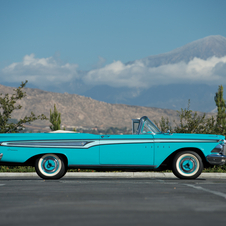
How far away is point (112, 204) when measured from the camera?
6727 mm

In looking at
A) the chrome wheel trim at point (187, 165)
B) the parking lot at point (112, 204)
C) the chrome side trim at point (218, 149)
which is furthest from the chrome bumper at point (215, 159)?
the parking lot at point (112, 204)

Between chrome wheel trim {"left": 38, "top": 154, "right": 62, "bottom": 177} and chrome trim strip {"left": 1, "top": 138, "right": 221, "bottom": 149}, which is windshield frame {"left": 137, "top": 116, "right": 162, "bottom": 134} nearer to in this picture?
chrome trim strip {"left": 1, "top": 138, "right": 221, "bottom": 149}

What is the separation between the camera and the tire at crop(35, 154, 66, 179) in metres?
10.7

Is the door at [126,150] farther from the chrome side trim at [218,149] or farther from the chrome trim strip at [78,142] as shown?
the chrome side trim at [218,149]

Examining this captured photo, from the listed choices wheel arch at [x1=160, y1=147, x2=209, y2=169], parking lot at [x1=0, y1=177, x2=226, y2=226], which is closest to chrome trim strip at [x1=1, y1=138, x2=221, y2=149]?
wheel arch at [x1=160, y1=147, x2=209, y2=169]

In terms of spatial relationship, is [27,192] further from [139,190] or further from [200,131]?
[200,131]

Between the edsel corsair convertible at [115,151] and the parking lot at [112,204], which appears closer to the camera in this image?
the parking lot at [112,204]

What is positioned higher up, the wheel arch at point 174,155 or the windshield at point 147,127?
the windshield at point 147,127

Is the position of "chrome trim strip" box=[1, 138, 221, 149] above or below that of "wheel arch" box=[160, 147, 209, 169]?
above

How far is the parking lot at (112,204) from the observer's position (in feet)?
18.2

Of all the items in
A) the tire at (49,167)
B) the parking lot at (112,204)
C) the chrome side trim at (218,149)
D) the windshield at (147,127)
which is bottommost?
the parking lot at (112,204)

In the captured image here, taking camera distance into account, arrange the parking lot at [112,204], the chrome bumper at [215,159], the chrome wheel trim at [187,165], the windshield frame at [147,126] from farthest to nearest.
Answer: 1. the windshield frame at [147,126]
2. the chrome wheel trim at [187,165]
3. the chrome bumper at [215,159]
4. the parking lot at [112,204]

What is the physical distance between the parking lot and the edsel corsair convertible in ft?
3.69

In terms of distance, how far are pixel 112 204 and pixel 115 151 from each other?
369 cm
